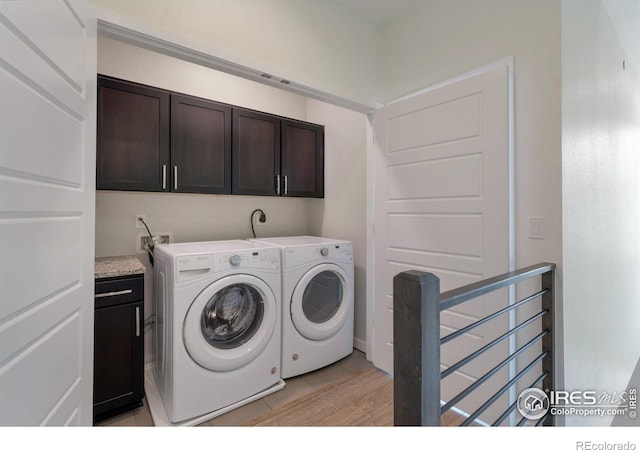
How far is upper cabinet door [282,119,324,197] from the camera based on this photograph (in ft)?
8.85

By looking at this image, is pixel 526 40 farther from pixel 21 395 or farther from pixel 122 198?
pixel 122 198

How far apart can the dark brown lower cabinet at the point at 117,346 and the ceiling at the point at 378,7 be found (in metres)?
2.29

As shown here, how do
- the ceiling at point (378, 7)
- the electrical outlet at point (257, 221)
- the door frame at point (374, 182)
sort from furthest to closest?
1. the electrical outlet at point (257, 221)
2. the ceiling at point (378, 7)
3. the door frame at point (374, 182)

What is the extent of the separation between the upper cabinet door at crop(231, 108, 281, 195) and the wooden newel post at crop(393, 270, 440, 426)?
6.38 ft

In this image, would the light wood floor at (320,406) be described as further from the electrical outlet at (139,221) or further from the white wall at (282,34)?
the white wall at (282,34)

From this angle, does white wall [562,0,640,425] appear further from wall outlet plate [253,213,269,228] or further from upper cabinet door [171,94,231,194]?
wall outlet plate [253,213,269,228]

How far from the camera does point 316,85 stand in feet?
6.24

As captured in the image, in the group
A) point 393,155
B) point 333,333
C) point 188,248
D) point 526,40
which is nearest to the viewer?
point 526,40

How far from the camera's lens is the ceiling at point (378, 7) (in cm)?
200

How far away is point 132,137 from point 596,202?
2.97 metres

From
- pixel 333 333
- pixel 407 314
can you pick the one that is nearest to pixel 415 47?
pixel 407 314

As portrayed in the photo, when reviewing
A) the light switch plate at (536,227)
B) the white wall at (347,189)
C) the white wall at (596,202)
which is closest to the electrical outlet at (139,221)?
the white wall at (347,189)

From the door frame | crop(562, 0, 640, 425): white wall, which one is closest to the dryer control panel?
the door frame
